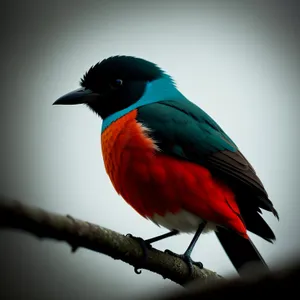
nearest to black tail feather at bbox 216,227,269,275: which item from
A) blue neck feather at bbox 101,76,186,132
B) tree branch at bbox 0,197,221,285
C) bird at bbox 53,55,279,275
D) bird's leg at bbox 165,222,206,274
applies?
bird at bbox 53,55,279,275

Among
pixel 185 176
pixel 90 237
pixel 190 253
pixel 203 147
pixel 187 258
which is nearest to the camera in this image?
pixel 90 237

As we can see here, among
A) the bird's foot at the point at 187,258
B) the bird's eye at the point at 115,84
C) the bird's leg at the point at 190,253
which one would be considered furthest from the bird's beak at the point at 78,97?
the bird's foot at the point at 187,258

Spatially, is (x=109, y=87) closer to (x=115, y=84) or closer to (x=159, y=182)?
(x=115, y=84)

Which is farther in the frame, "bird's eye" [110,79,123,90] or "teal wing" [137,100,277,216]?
"bird's eye" [110,79,123,90]

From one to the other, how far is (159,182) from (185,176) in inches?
9.5

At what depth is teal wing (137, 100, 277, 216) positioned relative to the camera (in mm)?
4883

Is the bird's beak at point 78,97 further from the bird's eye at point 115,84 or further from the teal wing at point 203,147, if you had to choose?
the teal wing at point 203,147

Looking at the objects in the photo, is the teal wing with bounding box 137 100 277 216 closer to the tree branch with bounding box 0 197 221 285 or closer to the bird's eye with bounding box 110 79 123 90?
the bird's eye with bounding box 110 79 123 90

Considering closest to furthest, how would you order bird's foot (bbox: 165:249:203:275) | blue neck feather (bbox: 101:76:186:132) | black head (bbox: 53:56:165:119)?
Result: bird's foot (bbox: 165:249:203:275), blue neck feather (bbox: 101:76:186:132), black head (bbox: 53:56:165:119)

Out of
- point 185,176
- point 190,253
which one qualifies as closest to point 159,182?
point 185,176

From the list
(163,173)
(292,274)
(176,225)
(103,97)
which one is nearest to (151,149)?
(163,173)

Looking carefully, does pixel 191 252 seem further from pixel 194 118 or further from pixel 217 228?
pixel 194 118

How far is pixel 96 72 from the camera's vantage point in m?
5.70

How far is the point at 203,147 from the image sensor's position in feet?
16.4
